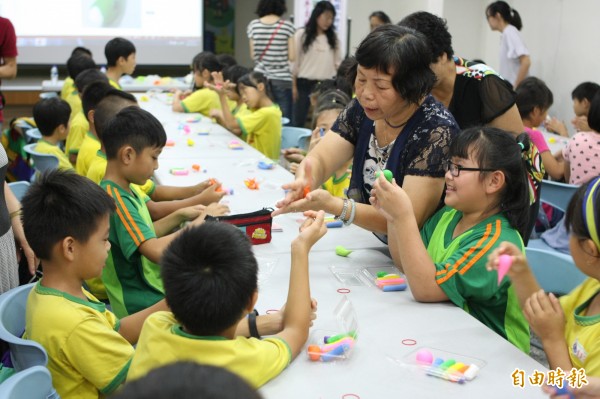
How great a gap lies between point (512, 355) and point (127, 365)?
0.96 m

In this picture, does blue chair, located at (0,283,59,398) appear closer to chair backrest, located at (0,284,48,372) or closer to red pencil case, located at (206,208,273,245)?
chair backrest, located at (0,284,48,372)

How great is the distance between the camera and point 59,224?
5.96 feet

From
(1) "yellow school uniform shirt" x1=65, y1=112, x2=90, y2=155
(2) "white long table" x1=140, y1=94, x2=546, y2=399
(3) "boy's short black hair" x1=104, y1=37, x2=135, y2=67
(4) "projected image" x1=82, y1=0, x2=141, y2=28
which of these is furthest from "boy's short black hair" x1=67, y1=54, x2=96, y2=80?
(2) "white long table" x1=140, y1=94, x2=546, y2=399

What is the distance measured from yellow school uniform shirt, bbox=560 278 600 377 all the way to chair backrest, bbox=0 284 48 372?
50.8 inches

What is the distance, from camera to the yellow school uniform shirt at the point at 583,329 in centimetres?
162

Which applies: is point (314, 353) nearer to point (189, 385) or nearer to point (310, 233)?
point (310, 233)

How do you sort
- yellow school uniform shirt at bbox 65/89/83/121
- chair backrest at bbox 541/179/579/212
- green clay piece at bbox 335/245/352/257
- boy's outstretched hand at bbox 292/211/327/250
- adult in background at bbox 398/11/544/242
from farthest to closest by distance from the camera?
yellow school uniform shirt at bbox 65/89/83/121 → chair backrest at bbox 541/179/579/212 → adult in background at bbox 398/11/544/242 → green clay piece at bbox 335/245/352/257 → boy's outstretched hand at bbox 292/211/327/250

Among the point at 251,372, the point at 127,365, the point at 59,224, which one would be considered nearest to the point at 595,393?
the point at 251,372

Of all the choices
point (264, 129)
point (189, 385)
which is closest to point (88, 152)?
point (264, 129)

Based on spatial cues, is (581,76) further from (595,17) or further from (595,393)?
(595,393)

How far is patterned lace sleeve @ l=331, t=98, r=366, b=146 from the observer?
Result: 2.58m

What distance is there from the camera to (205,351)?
4.62 feet

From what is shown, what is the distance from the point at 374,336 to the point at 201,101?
438cm

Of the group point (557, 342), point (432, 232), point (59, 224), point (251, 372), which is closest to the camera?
point (251, 372)
